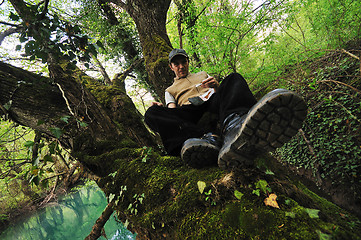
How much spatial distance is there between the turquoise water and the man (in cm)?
758

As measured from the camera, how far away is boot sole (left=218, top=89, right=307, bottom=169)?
88cm

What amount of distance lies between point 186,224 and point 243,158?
20.1 inches

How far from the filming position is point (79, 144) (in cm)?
191

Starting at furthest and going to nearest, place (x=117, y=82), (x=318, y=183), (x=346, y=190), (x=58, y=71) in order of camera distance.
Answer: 1. (x=117, y=82)
2. (x=318, y=183)
3. (x=346, y=190)
4. (x=58, y=71)

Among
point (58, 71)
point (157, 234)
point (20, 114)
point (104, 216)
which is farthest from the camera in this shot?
point (104, 216)

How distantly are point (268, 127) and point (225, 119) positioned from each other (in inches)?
19.9

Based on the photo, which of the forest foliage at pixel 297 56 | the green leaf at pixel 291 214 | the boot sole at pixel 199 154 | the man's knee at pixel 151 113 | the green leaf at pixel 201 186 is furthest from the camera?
the forest foliage at pixel 297 56

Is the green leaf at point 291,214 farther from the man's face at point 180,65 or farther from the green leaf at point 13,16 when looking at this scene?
the green leaf at point 13,16

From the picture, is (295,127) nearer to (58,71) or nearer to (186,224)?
(186,224)

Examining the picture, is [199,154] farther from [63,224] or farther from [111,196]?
[63,224]

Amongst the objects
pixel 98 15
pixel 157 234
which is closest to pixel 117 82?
pixel 98 15

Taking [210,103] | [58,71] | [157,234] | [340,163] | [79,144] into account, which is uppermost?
[58,71]

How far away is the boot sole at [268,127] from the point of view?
Result: 2.88 feet

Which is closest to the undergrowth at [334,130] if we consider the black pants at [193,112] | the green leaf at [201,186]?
the black pants at [193,112]
